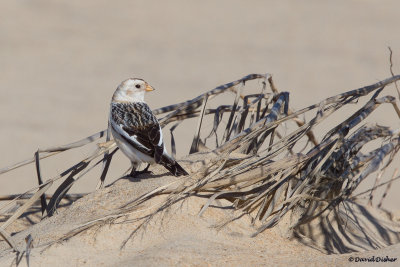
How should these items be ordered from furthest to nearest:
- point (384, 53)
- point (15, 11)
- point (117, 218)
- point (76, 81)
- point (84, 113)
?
point (15, 11) < point (384, 53) < point (76, 81) < point (84, 113) < point (117, 218)

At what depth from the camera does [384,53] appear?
11.6 metres

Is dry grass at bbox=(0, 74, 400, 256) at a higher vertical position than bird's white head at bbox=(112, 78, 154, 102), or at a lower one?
lower

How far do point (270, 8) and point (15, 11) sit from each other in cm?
429

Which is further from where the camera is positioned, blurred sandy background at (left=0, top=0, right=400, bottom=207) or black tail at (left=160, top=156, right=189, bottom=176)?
blurred sandy background at (left=0, top=0, right=400, bottom=207)

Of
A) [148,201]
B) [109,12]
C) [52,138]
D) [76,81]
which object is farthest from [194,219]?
[109,12]

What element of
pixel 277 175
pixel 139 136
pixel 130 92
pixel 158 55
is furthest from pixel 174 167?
pixel 158 55

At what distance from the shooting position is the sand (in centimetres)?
931

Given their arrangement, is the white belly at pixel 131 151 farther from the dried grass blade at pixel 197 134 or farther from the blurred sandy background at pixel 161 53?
the blurred sandy background at pixel 161 53

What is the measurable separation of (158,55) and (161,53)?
0.31 ft

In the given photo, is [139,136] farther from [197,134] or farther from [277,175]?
[277,175]

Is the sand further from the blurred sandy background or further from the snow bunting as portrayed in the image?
the snow bunting

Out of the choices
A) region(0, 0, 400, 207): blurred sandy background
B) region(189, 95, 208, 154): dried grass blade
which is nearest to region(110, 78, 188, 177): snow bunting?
region(189, 95, 208, 154): dried grass blade

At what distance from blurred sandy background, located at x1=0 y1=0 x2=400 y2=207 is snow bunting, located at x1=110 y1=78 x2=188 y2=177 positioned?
3.71 m

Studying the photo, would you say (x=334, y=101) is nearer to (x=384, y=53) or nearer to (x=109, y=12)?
(x=384, y=53)
